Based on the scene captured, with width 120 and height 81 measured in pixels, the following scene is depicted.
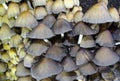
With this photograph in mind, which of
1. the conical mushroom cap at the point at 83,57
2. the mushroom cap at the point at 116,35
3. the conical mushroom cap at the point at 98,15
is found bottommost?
the conical mushroom cap at the point at 83,57

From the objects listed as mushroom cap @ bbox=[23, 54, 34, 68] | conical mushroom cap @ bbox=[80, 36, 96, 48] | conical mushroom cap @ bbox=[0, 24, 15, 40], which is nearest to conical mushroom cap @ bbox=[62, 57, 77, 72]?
conical mushroom cap @ bbox=[80, 36, 96, 48]

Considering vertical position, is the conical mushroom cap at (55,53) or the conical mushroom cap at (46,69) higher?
the conical mushroom cap at (55,53)

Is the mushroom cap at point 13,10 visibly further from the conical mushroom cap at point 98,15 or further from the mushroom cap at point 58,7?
the conical mushroom cap at point 98,15

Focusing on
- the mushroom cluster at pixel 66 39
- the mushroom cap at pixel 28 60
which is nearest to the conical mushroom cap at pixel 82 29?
the mushroom cluster at pixel 66 39

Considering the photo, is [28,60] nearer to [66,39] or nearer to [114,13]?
[66,39]

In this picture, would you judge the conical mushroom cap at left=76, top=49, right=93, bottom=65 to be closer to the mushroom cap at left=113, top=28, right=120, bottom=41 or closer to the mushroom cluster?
the mushroom cluster

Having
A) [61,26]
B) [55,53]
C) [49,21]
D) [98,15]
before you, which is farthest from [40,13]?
[98,15]
